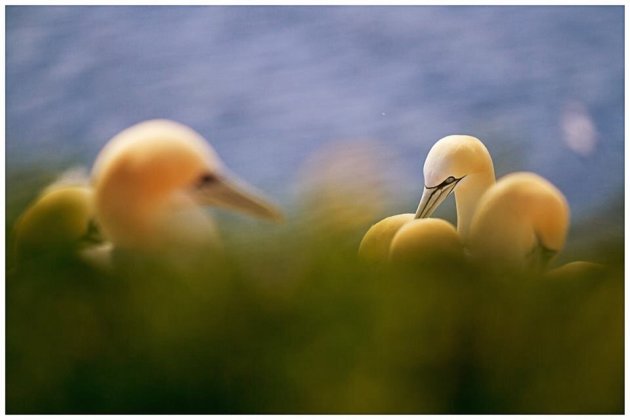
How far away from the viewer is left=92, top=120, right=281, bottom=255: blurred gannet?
2.67 metres

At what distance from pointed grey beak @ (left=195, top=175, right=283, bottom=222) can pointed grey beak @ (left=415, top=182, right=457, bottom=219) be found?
0.46m

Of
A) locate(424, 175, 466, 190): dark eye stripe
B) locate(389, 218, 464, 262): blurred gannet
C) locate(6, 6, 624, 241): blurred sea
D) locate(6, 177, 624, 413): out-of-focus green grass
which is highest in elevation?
locate(6, 6, 624, 241): blurred sea

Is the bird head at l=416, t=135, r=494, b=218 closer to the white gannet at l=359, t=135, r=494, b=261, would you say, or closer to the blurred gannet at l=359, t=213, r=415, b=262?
the white gannet at l=359, t=135, r=494, b=261

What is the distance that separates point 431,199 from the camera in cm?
276

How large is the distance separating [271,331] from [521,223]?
34.6 inches

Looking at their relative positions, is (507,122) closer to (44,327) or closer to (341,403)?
(341,403)

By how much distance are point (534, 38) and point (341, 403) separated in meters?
1.35

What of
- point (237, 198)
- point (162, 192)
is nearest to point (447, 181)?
point (237, 198)

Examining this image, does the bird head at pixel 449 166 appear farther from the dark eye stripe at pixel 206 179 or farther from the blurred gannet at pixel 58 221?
the blurred gannet at pixel 58 221

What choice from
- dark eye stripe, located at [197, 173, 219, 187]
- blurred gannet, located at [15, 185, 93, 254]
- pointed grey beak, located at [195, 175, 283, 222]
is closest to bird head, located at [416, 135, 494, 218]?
pointed grey beak, located at [195, 175, 283, 222]

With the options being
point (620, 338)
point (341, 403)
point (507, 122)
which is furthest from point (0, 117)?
point (620, 338)

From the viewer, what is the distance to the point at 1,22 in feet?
9.16

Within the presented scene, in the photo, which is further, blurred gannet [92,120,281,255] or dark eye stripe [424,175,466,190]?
dark eye stripe [424,175,466,190]

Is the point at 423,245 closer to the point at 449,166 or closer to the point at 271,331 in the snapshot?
the point at 449,166
